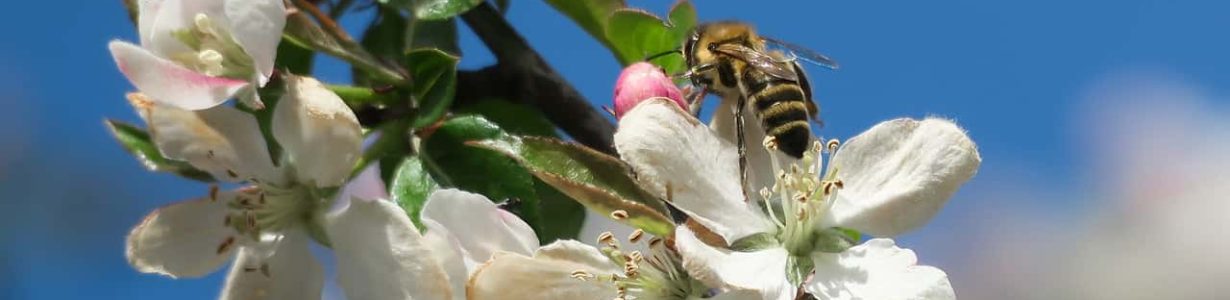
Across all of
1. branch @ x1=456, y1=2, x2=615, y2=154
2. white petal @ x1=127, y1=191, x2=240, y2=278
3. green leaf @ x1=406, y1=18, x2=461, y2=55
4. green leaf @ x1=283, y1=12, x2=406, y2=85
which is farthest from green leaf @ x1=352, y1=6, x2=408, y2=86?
white petal @ x1=127, y1=191, x2=240, y2=278

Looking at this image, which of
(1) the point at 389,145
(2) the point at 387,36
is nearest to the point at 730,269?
(1) the point at 389,145

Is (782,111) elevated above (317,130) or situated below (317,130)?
above

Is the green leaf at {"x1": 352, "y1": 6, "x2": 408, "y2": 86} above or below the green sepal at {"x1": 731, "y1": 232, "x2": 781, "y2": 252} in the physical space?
above

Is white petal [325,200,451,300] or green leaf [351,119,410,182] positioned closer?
white petal [325,200,451,300]

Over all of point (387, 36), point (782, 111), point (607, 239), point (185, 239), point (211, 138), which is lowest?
point (185, 239)

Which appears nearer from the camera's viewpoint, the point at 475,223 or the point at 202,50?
the point at 475,223

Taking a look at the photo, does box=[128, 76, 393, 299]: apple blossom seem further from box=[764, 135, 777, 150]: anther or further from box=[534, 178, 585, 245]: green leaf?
box=[764, 135, 777, 150]: anther

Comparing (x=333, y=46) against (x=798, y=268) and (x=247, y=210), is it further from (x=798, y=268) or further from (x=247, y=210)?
(x=798, y=268)
